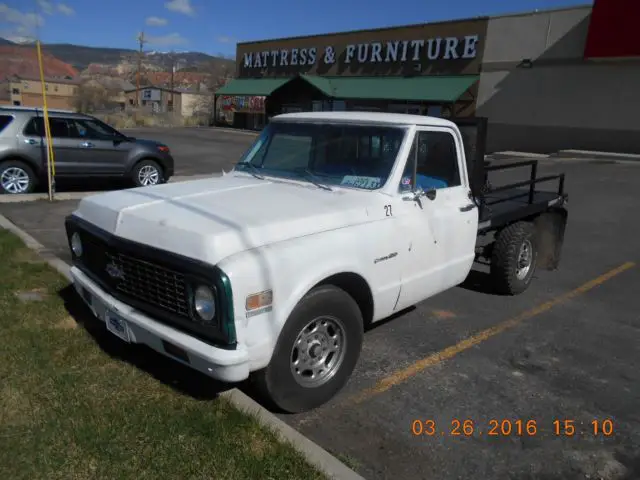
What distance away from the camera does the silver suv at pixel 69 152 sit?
9.91m

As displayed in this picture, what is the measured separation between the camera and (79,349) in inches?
156

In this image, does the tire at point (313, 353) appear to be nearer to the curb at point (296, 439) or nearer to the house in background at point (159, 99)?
the curb at point (296, 439)

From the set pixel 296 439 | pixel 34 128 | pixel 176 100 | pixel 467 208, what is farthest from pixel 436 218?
pixel 176 100

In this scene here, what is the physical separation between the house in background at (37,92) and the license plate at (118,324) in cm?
7435

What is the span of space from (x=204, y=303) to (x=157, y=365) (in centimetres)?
130

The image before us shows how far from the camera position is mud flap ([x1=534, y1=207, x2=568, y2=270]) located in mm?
6500

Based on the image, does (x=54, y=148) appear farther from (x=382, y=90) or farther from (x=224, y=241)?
(x=382, y=90)

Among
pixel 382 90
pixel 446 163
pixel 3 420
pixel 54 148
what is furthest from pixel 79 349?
pixel 382 90

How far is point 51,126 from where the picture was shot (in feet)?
33.9

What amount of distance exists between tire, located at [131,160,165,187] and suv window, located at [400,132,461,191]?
855 centimetres

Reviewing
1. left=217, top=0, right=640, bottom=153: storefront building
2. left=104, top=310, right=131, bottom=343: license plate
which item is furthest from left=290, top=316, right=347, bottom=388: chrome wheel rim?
left=217, top=0, right=640, bottom=153: storefront building

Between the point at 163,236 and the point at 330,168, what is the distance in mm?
1685
